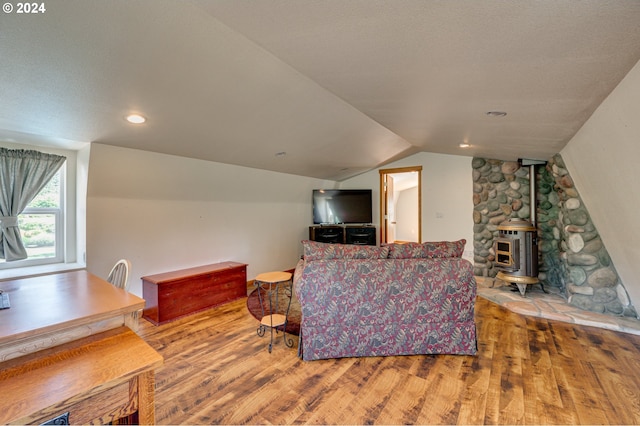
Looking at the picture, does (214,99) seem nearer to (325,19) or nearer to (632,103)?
(325,19)

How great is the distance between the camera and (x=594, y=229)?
3326mm

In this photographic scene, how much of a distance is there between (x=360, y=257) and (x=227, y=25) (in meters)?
1.92

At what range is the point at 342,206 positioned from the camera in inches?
227

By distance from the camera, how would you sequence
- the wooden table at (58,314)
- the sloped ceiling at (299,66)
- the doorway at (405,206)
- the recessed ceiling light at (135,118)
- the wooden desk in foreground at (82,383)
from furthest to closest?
1. the doorway at (405,206)
2. the recessed ceiling light at (135,118)
3. the sloped ceiling at (299,66)
4. the wooden table at (58,314)
5. the wooden desk in foreground at (82,383)

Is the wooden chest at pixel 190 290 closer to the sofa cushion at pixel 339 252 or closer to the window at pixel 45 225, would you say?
the window at pixel 45 225

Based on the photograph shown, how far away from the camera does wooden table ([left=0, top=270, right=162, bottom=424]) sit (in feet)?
3.13

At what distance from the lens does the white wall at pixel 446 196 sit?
5.04 m

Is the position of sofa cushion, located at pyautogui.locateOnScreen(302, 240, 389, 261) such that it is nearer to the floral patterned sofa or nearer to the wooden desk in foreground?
the floral patterned sofa

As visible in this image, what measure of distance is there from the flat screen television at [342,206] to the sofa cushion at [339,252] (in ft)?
10.3

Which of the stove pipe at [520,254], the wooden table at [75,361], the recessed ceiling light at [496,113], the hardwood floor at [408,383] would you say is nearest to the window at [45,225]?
the hardwood floor at [408,383]

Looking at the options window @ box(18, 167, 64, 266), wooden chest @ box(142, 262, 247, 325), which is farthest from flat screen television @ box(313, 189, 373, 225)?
window @ box(18, 167, 64, 266)

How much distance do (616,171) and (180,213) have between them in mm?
4606

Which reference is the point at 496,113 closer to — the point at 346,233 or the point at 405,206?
the point at 346,233

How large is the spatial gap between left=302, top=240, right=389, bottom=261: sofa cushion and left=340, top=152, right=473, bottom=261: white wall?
3.30 metres
